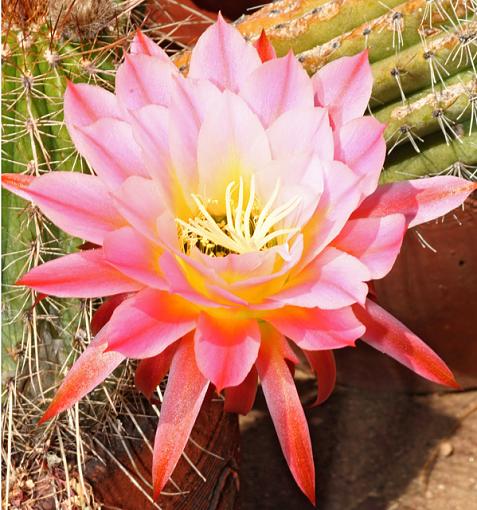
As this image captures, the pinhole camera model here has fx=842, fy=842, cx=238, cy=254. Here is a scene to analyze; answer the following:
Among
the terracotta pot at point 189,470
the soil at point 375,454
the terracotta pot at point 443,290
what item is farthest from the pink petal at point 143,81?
the soil at point 375,454

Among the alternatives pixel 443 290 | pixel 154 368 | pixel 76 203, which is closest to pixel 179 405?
pixel 154 368

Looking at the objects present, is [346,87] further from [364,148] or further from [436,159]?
[436,159]

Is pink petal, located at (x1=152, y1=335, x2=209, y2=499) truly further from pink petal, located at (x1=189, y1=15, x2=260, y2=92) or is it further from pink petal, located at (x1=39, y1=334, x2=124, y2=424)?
pink petal, located at (x1=189, y1=15, x2=260, y2=92)

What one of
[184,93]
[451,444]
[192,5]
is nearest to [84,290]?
[184,93]

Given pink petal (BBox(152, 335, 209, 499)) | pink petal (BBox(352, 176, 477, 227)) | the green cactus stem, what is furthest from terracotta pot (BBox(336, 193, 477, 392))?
pink petal (BBox(152, 335, 209, 499))

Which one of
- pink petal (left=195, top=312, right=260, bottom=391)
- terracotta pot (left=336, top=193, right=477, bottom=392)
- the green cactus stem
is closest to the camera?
pink petal (left=195, top=312, right=260, bottom=391)

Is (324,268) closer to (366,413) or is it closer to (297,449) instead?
(297,449)

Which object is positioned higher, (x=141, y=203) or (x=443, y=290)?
(x=141, y=203)

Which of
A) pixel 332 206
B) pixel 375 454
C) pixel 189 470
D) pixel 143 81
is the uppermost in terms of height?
pixel 143 81
